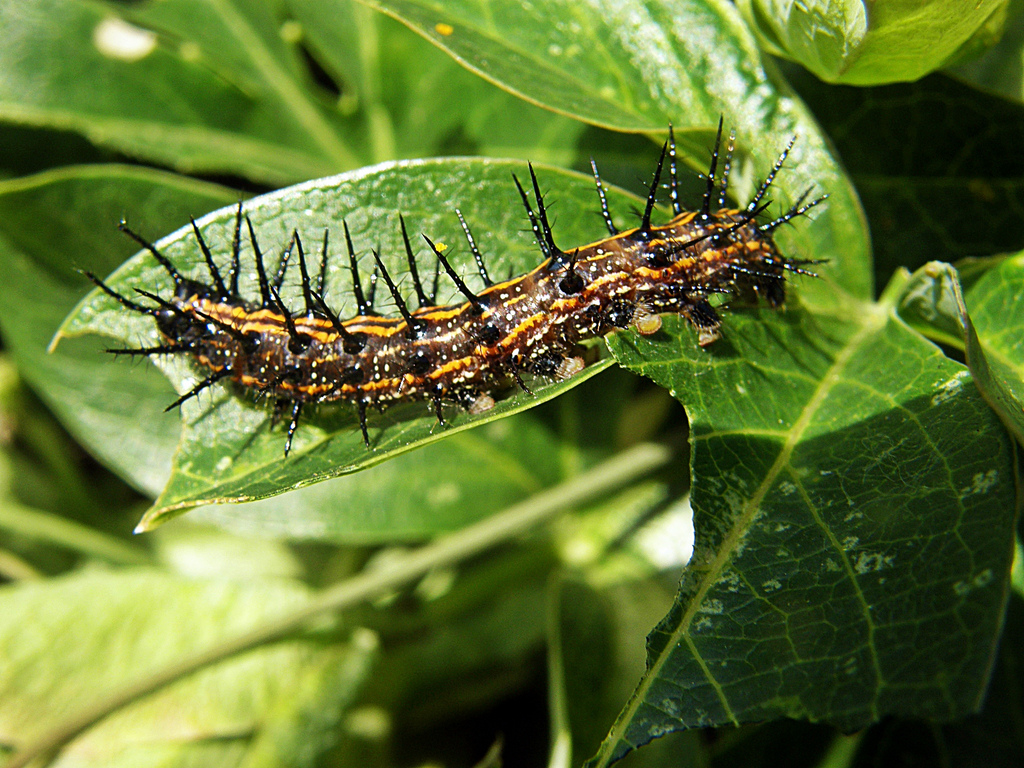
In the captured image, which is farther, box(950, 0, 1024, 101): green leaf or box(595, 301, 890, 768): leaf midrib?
box(950, 0, 1024, 101): green leaf

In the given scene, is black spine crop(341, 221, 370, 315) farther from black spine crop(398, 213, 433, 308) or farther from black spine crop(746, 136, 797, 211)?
black spine crop(746, 136, 797, 211)

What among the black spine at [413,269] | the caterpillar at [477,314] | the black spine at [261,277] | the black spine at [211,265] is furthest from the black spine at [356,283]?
the black spine at [211,265]

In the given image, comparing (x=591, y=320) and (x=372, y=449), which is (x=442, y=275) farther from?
(x=372, y=449)

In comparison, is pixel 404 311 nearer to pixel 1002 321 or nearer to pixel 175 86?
pixel 1002 321

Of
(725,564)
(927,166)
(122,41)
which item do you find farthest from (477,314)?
(122,41)

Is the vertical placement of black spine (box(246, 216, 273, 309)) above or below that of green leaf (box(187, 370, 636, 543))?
above

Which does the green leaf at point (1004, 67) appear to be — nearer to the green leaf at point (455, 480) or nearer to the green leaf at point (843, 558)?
the green leaf at point (843, 558)

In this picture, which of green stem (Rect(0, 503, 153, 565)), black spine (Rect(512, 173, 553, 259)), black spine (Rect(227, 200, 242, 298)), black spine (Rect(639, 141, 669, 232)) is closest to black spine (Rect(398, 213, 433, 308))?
black spine (Rect(512, 173, 553, 259))

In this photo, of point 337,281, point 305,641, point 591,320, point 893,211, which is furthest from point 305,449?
point 893,211
